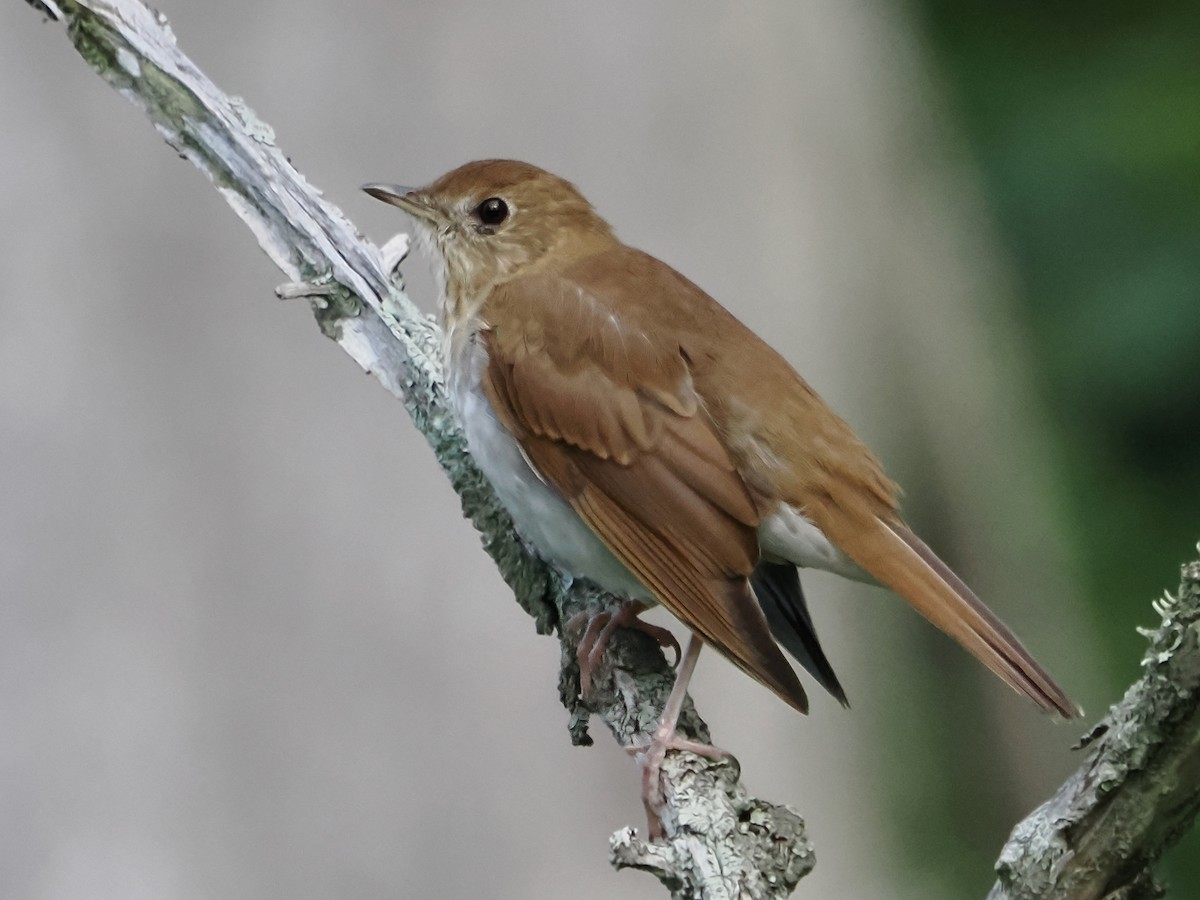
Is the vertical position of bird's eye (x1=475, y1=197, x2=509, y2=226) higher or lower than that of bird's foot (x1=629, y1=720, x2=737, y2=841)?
higher

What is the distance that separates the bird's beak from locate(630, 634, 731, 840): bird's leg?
126 centimetres

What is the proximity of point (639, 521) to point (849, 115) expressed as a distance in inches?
114

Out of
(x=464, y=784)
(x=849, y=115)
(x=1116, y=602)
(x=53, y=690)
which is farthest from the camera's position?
(x=1116, y=602)

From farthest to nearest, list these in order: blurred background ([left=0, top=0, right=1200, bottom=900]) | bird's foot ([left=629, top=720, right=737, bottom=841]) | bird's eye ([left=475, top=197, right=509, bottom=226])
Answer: blurred background ([left=0, top=0, right=1200, bottom=900])
bird's eye ([left=475, top=197, right=509, bottom=226])
bird's foot ([left=629, top=720, right=737, bottom=841])

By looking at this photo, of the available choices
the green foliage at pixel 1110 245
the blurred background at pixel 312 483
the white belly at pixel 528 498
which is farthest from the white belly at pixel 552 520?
the green foliage at pixel 1110 245

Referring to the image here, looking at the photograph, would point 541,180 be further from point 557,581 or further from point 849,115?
point 849,115

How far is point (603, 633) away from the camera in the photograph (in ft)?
9.71

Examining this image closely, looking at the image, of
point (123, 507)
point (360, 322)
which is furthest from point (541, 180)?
point (123, 507)

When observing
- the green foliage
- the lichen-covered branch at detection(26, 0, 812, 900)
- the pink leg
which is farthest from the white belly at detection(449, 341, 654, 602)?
the green foliage

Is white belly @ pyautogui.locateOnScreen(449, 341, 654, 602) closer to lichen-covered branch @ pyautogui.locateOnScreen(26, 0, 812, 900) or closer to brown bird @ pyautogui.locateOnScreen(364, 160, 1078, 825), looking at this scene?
brown bird @ pyautogui.locateOnScreen(364, 160, 1078, 825)

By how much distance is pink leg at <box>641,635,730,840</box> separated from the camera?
2.57m

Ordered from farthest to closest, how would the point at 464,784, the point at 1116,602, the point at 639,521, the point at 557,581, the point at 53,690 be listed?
the point at 1116,602
the point at 464,784
the point at 53,690
the point at 557,581
the point at 639,521

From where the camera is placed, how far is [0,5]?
3754 mm

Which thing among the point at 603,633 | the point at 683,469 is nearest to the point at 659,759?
the point at 603,633
